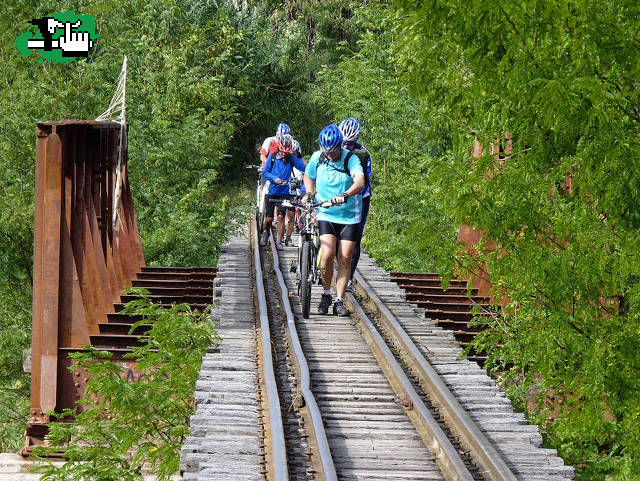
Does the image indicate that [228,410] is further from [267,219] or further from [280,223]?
[280,223]

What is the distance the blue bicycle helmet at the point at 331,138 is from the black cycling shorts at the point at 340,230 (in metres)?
0.81

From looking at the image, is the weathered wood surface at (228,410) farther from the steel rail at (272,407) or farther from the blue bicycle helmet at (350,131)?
the blue bicycle helmet at (350,131)

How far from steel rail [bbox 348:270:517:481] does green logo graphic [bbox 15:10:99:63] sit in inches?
605

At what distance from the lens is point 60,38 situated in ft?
81.8

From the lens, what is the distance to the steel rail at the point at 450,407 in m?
6.55

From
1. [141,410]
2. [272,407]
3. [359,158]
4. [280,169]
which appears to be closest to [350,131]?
[359,158]

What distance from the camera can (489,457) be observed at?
6.60 metres

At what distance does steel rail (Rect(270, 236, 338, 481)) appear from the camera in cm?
657

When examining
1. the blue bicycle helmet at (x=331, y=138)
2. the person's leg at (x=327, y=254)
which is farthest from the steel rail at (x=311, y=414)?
the blue bicycle helmet at (x=331, y=138)

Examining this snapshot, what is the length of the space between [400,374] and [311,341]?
183cm

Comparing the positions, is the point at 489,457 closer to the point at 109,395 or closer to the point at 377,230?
the point at 109,395

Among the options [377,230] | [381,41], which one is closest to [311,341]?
[377,230]

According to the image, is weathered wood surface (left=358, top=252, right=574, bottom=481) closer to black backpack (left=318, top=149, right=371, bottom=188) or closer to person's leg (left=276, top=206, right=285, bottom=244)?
black backpack (left=318, top=149, right=371, bottom=188)

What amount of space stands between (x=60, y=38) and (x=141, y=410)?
58.1 feet
